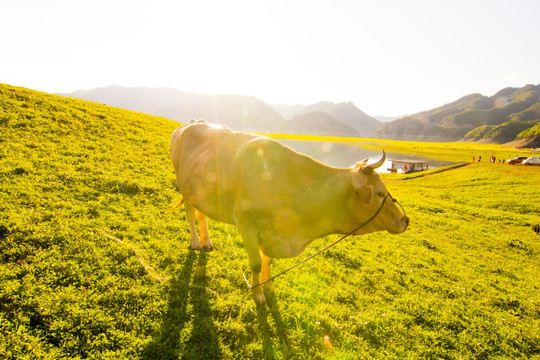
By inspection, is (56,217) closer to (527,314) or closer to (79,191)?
(79,191)

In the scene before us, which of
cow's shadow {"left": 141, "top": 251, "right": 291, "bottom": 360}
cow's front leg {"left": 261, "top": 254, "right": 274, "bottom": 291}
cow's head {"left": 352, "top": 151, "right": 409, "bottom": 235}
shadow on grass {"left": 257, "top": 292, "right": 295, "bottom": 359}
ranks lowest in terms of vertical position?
shadow on grass {"left": 257, "top": 292, "right": 295, "bottom": 359}

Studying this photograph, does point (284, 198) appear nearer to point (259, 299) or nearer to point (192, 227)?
point (259, 299)

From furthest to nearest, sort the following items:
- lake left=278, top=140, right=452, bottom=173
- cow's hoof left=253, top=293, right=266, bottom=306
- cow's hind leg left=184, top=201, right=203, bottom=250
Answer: lake left=278, top=140, right=452, bottom=173 → cow's hind leg left=184, top=201, right=203, bottom=250 → cow's hoof left=253, top=293, right=266, bottom=306

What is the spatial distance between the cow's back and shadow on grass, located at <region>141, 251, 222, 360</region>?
5.27 ft

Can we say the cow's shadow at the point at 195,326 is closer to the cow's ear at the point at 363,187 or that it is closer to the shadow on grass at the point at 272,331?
the shadow on grass at the point at 272,331

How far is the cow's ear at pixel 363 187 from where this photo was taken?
15.7ft

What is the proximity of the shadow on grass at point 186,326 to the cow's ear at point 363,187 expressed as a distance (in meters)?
3.72

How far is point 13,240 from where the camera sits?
528cm

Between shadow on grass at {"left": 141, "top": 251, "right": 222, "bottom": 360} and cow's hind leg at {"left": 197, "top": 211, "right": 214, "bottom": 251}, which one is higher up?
cow's hind leg at {"left": 197, "top": 211, "right": 214, "bottom": 251}

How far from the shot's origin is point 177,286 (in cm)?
543

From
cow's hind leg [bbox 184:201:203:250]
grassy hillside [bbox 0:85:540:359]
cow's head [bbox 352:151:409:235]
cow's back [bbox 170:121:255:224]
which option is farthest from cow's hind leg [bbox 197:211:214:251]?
cow's head [bbox 352:151:409:235]

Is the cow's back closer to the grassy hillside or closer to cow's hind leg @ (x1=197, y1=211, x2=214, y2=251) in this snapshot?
cow's hind leg @ (x1=197, y1=211, x2=214, y2=251)

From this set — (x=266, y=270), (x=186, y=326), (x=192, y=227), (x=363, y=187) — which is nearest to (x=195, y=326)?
(x=186, y=326)

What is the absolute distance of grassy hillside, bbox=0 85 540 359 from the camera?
165 inches
